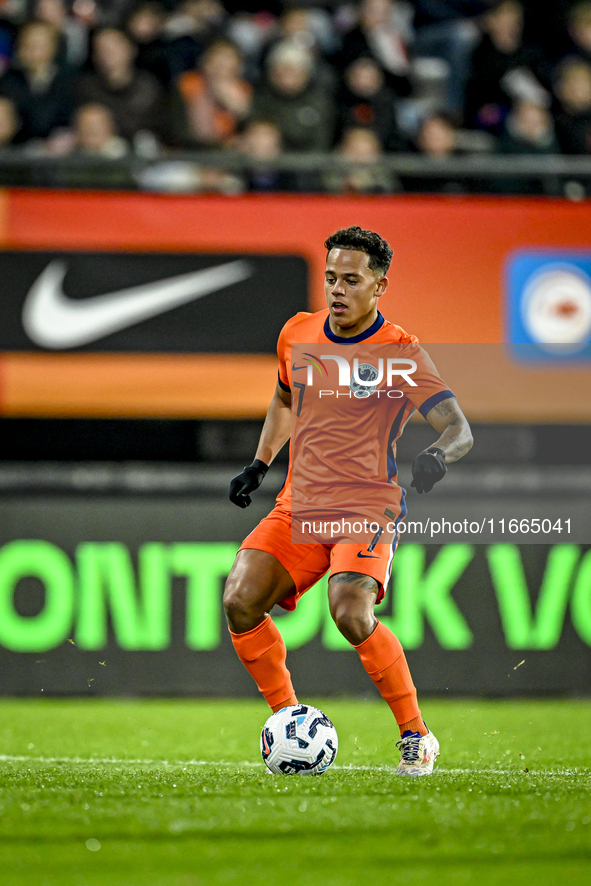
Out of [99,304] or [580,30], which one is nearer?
[99,304]

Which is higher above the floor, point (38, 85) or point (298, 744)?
point (38, 85)

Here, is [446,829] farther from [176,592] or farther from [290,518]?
[176,592]

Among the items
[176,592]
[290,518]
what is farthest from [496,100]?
[290,518]

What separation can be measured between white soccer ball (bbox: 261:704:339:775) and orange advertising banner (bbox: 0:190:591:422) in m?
3.36

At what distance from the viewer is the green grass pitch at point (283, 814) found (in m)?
2.41

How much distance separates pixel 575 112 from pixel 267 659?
5.34 metres

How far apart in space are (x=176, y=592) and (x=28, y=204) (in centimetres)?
253

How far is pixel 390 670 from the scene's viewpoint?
3.78m

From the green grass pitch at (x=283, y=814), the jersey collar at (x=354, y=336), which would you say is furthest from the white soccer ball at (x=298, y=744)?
the jersey collar at (x=354, y=336)

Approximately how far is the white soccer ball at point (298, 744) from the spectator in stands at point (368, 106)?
15.7 feet

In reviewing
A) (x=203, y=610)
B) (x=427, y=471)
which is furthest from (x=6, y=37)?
(x=427, y=471)

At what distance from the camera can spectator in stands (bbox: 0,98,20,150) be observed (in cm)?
700

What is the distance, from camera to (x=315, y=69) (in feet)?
24.8

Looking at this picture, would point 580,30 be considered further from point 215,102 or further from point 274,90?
point 215,102
